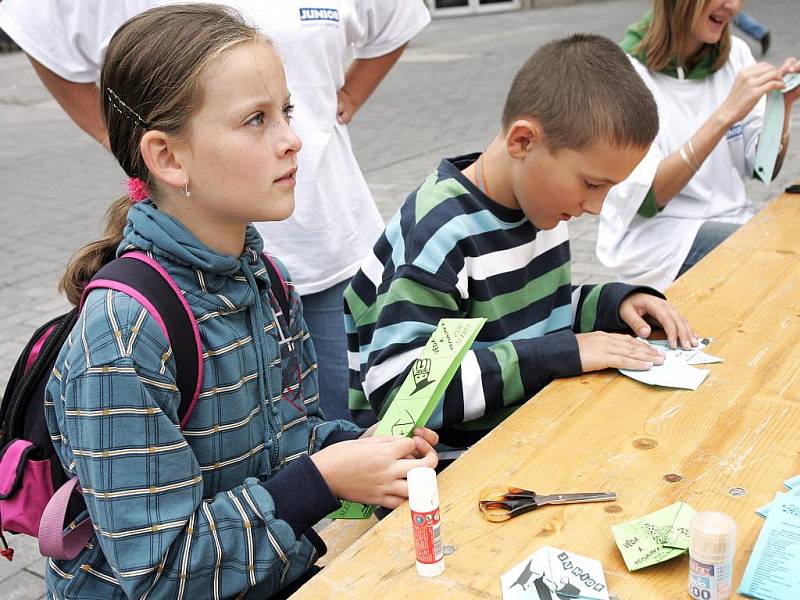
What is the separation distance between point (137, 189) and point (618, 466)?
0.97 m

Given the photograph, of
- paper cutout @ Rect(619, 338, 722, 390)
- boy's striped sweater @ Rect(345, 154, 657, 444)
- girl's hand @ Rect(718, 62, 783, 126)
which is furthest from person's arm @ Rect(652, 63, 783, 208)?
paper cutout @ Rect(619, 338, 722, 390)

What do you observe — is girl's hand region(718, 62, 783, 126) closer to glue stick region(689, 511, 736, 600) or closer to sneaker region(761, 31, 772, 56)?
glue stick region(689, 511, 736, 600)

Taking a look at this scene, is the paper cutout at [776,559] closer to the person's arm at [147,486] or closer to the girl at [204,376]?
the girl at [204,376]

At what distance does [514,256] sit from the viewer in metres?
2.14

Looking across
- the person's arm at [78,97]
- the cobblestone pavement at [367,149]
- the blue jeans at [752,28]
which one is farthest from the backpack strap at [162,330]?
the blue jeans at [752,28]

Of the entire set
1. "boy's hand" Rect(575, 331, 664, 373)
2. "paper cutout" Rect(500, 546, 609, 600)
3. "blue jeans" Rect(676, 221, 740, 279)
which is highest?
"paper cutout" Rect(500, 546, 609, 600)

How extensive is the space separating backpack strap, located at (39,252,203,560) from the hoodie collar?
2308 mm

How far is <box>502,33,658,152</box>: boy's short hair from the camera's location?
1.97 meters

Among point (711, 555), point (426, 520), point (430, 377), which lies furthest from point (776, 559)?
point (430, 377)

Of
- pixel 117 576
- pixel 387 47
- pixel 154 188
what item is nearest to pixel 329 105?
pixel 387 47

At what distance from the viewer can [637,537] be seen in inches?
53.0

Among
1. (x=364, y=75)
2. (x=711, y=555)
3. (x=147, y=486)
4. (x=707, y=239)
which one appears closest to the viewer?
(x=711, y=555)

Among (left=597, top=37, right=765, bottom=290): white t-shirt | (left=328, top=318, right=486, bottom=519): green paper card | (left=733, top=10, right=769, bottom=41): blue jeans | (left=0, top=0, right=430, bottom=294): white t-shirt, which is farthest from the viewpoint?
(left=733, top=10, right=769, bottom=41): blue jeans

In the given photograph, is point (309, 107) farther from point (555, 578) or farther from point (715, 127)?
point (555, 578)
